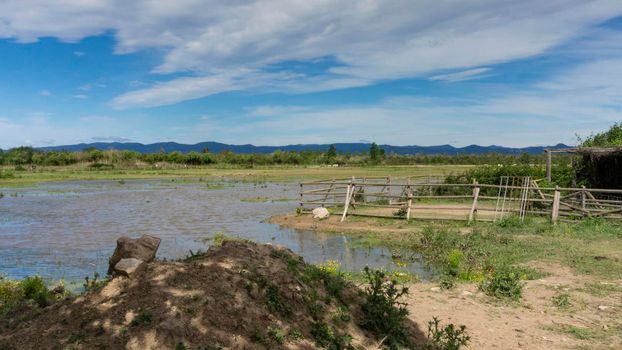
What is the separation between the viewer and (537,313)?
752 cm

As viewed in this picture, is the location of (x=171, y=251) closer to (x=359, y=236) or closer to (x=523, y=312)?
(x=359, y=236)

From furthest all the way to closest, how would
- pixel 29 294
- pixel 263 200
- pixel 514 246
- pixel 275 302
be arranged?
1. pixel 263 200
2. pixel 514 246
3. pixel 29 294
4. pixel 275 302

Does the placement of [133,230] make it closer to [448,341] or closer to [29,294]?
[29,294]

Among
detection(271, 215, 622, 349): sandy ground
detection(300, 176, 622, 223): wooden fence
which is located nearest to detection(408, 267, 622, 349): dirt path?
detection(271, 215, 622, 349): sandy ground

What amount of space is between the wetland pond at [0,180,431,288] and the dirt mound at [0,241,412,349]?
218 inches

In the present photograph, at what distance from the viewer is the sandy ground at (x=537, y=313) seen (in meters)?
6.39

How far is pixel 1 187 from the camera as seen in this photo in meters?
41.3

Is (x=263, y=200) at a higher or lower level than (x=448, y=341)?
lower

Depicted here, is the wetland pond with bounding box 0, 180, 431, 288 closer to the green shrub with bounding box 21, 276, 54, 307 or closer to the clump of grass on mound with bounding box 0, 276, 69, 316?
the clump of grass on mound with bounding box 0, 276, 69, 316

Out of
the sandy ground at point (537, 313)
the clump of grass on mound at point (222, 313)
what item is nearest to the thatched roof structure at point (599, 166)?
the sandy ground at point (537, 313)

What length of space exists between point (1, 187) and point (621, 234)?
4506 centimetres

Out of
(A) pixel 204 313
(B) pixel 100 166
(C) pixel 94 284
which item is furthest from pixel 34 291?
(B) pixel 100 166

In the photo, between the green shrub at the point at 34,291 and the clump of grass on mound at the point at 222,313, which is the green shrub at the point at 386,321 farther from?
the green shrub at the point at 34,291

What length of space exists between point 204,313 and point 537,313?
541cm
